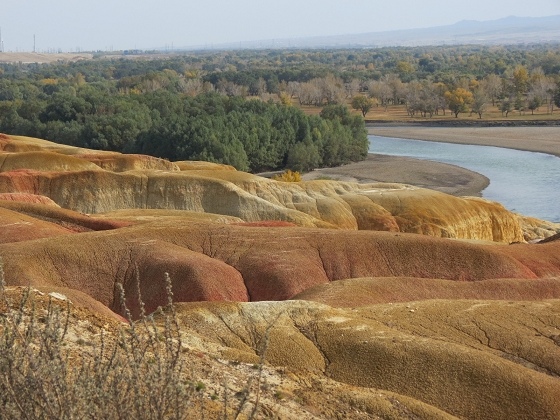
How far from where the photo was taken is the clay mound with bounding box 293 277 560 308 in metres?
35.8

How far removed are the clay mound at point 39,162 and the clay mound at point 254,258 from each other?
29.9 meters

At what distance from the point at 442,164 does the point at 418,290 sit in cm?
7421

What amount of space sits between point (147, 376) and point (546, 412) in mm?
15811

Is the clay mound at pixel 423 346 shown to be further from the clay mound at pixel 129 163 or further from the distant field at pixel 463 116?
the distant field at pixel 463 116

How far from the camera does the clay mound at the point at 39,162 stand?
7244cm

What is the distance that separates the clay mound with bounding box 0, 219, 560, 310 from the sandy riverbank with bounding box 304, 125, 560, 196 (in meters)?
47.3

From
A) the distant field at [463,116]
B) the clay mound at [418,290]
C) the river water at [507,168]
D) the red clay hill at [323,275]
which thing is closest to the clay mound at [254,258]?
the red clay hill at [323,275]

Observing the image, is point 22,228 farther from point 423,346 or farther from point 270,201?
point 423,346

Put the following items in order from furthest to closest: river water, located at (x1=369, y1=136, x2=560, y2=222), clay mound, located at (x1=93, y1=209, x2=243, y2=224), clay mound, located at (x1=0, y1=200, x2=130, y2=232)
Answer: river water, located at (x1=369, y1=136, x2=560, y2=222)
clay mound, located at (x1=93, y1=209, x2=243, y2=224)
clay mound, located at (x1=0, y1=200, x2=130, y2=232)

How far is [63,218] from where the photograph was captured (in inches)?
1970

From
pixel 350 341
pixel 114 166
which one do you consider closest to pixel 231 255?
pixel 350 341

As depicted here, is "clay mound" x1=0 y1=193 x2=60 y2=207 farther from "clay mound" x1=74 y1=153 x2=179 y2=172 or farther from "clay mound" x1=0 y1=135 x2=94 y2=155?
"clay mound" x1=0 y1=135 x2=94 y2=155

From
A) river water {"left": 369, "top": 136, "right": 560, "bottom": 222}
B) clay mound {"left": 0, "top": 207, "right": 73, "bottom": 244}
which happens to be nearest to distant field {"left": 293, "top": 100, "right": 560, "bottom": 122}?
river water {"left": 369, "top": 136, "right": 560, "bottom": 222}

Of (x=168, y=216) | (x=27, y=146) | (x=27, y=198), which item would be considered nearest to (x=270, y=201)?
(x=168, y=216)
